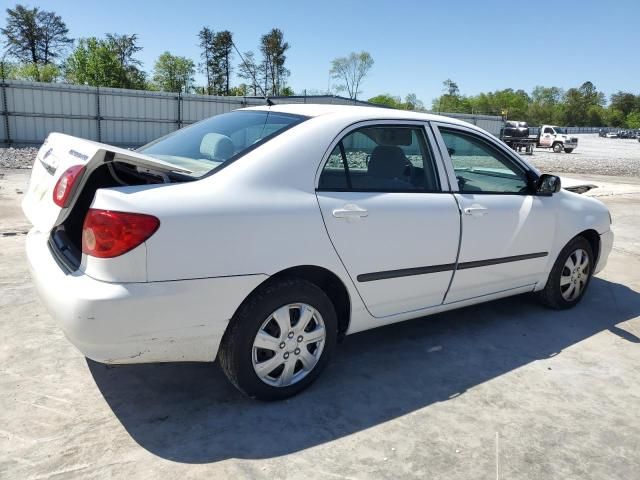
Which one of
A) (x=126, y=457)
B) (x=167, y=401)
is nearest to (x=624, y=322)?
(x=167, y=401)

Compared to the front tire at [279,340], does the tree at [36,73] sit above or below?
above

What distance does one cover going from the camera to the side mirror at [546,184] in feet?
13.1

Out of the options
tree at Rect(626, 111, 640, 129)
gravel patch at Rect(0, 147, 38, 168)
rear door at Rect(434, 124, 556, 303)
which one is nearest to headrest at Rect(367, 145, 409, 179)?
rear door at Rect(434, 124, 556, 303)

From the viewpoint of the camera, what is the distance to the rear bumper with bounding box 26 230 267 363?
2.27 m

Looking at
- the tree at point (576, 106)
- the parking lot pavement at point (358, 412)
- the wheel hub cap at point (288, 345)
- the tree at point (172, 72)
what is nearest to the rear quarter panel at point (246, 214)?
the wheel hub cap at point (288, 345)

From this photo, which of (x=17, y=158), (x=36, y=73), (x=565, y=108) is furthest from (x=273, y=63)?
(x=565, y=108)

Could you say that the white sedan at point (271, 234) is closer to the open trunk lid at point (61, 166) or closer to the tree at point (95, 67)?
the open trunk lid at point (61, 166)

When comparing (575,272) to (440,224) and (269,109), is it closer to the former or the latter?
(440,224)

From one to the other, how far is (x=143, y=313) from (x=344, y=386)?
1.33 m

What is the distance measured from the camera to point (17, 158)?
14375 millimetres

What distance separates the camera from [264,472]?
2291 mm

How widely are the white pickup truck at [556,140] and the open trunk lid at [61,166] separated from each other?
3891cm

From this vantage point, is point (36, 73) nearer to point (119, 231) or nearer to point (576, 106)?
point (119, 231)

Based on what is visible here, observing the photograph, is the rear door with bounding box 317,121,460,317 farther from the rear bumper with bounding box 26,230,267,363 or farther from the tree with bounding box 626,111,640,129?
the tree with bounding box 626,111,640,129
